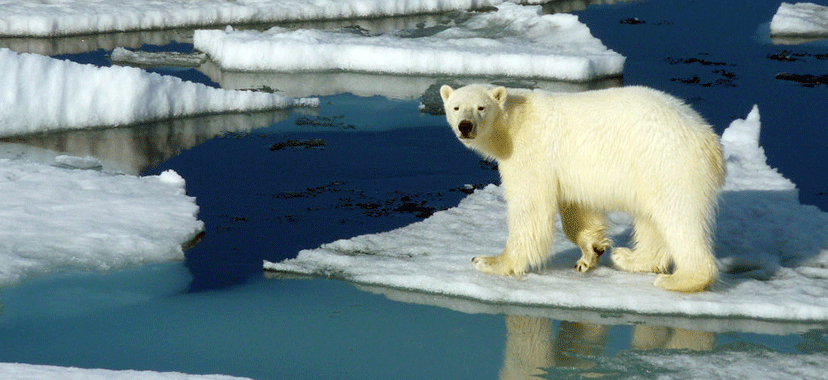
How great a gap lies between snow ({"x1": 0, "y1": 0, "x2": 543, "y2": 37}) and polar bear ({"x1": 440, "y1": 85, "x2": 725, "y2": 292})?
856 cm

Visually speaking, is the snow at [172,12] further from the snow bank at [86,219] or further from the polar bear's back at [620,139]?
the polar bear's back at [620,139]

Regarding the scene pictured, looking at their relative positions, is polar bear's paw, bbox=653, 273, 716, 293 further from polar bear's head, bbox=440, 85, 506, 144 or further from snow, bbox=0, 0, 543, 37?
snow, bbox=0, 0, 543, 37

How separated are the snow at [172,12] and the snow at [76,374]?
9.27 meters

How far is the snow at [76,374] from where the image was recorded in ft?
11.7

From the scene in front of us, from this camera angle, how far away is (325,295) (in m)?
4.73

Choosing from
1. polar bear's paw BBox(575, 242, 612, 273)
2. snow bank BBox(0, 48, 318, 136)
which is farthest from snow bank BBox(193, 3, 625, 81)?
polar bear's paw BBox(575, 242, 612, 273)

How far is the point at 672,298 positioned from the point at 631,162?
0.67 metres

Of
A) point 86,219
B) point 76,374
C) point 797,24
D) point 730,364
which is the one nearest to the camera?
point 76,374

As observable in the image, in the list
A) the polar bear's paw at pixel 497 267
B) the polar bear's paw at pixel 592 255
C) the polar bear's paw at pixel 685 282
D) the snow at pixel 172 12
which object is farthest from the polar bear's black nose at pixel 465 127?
the snow at pixel 172 12

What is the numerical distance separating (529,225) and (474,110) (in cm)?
64

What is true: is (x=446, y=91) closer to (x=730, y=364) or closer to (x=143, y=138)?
(x=730, y=364)

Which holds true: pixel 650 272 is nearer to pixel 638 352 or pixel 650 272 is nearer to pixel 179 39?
pixel 638 352

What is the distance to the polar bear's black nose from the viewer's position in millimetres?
4492

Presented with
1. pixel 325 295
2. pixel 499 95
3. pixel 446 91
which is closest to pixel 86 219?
pixel 325 295
